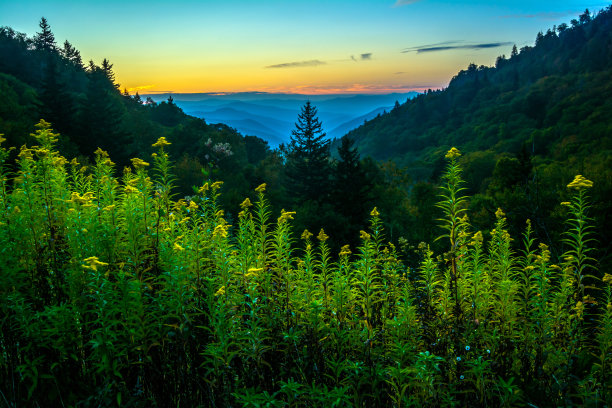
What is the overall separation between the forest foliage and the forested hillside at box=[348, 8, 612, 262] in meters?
20.4

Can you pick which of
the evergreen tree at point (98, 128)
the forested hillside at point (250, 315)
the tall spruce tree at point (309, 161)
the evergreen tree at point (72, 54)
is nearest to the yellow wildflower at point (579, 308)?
the forested hillside at point (250, 315)

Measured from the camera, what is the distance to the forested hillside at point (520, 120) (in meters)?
38.9

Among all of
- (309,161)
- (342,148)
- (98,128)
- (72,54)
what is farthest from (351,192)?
(72,54)

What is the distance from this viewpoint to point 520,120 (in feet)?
366

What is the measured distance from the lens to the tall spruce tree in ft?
128

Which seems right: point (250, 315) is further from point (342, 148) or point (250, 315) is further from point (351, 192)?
point (342, 148)

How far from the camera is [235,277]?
142 inches

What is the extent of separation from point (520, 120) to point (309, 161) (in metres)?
98.6

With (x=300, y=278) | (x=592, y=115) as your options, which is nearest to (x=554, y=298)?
(x=300, y=278)

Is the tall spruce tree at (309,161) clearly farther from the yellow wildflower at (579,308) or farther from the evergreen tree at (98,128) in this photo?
the yellow wildflower at (579,308)

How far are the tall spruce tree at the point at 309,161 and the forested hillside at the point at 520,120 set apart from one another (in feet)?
41.2

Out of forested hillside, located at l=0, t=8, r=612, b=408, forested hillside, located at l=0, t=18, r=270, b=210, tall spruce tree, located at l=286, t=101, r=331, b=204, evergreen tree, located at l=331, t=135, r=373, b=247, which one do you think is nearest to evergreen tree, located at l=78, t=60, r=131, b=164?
forested hillside, located at l=0, t=18, r=270, b=210

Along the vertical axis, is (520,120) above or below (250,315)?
above

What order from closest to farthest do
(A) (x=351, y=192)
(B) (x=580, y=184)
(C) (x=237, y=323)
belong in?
1. (C) (x=237, y=323)
2. (B) (x=580, y=184)
3. (A) (x=351, y=192)
